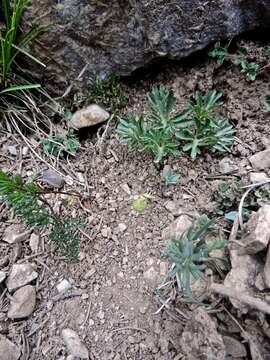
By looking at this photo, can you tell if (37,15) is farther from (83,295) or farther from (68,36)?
(83,295)

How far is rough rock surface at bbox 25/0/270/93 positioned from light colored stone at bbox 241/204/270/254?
1.05 metres

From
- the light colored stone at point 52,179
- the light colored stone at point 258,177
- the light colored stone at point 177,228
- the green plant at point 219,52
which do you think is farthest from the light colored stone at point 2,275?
the green plant at point 219,52

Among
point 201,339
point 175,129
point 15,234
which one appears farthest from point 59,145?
point 201,339

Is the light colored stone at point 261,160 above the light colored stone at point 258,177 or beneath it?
above

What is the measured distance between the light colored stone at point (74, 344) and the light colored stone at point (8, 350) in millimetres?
198

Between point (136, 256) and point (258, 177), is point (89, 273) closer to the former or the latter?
point (136, 256)

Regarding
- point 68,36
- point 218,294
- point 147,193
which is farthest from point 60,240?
point 68,36

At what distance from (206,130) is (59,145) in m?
0.83

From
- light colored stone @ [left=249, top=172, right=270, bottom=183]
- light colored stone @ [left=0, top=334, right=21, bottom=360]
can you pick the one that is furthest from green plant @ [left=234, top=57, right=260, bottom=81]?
light colored stone @ [left=0, top=334, right=21, bottom=360]

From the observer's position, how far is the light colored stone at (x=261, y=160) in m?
1.64

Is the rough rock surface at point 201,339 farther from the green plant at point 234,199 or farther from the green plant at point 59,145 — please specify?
the green plant at point 59,145

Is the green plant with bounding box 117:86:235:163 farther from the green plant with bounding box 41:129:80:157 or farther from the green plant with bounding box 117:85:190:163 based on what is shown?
the green plant with bounding box 41:129:80:157

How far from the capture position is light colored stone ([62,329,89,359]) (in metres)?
1.37

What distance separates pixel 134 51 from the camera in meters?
1.94
